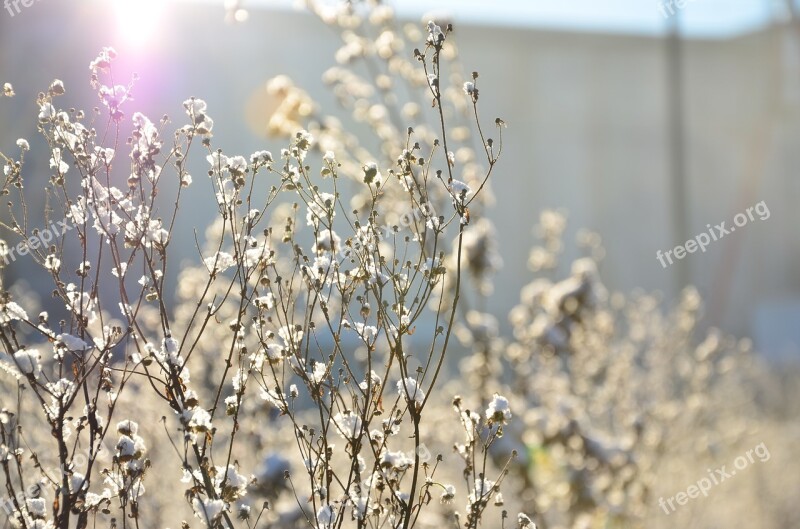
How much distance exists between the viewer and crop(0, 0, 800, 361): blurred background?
13164 millimetres

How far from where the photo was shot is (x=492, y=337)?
5.23m

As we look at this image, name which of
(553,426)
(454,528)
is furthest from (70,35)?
(454,528)

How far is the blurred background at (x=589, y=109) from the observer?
13164mm

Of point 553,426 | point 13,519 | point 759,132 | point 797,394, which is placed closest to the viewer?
point 13,519

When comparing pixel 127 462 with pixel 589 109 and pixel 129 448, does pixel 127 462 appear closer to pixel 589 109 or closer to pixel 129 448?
pixel 129 448

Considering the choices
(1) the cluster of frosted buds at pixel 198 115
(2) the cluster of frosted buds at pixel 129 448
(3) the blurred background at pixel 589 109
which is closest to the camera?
(2) the cluster of frosted buds at pixel 129 448

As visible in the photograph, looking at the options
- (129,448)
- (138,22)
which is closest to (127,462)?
(129,448)

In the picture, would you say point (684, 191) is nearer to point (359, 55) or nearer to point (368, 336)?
point (359, 55)

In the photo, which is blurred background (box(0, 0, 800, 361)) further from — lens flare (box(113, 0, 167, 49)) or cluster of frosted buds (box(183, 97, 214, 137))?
cluster of frosted buds (box(183, 97, 214, 137))

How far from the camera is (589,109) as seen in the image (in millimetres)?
21031

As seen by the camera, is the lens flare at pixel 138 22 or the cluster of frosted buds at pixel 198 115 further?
the lens flare at pixel 138 22

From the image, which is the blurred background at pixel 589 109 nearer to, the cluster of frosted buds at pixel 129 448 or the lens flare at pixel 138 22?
the lens flare at pixel 138 22

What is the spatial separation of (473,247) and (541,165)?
15.1 metres

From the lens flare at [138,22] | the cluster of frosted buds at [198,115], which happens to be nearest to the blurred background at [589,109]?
the lens flare at [138,22]
